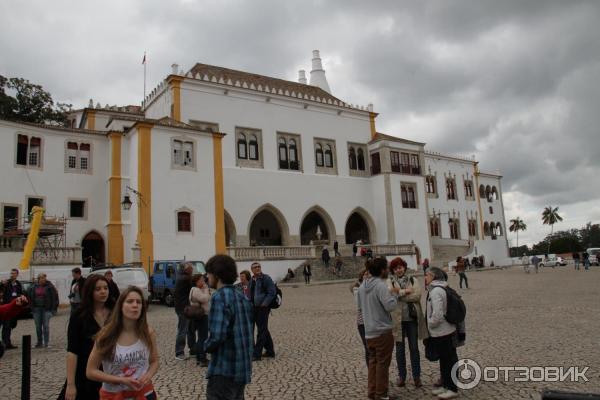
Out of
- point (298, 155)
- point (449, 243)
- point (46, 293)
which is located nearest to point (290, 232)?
point (298, 155)

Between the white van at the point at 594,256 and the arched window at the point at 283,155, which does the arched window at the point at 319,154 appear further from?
the white van at the point at 594,256

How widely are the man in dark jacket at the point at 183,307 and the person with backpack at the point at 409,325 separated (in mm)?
3590

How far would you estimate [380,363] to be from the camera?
17.7 ft

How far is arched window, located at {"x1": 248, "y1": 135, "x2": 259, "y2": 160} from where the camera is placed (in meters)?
33.8

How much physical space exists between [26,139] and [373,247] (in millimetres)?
21928

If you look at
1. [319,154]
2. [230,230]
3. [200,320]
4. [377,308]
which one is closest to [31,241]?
[230,230]

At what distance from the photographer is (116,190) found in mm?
27406

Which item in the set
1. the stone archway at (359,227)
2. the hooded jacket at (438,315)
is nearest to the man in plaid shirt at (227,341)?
the hooded jacket at (438,315)

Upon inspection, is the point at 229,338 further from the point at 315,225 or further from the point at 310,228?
the point at 310,228

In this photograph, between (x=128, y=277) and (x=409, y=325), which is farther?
(x=128, y=277)

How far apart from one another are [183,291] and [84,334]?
4.65 metres

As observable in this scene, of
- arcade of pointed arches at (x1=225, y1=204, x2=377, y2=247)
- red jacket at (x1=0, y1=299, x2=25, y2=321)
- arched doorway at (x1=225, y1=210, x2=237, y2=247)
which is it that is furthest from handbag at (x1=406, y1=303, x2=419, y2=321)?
arcade of pointed arches at (x1=225, y1=204, x2=377, y2=247)

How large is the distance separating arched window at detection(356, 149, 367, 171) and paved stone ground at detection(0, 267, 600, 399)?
26103mm

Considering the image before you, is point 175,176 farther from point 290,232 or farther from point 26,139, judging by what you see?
point 290,232
